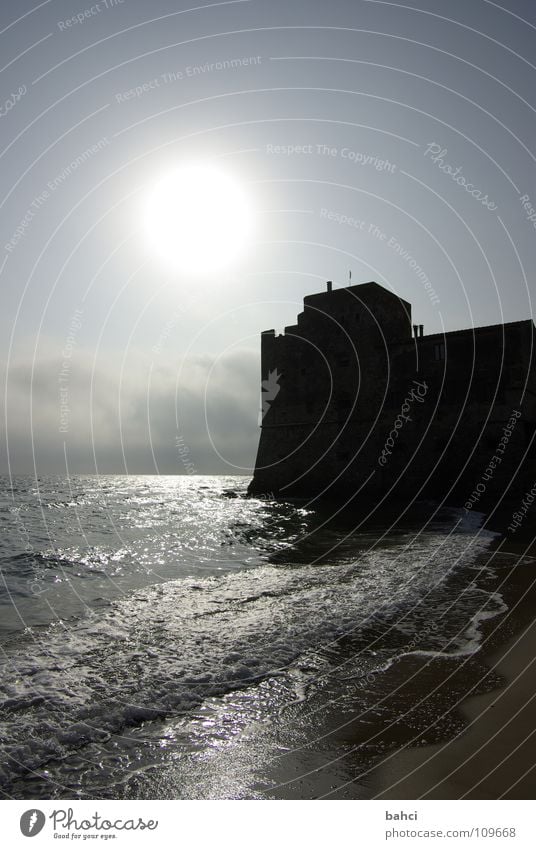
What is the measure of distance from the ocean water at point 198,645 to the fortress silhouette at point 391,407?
12.4 m

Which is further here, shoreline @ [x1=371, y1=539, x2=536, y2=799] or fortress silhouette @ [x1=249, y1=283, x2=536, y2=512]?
fortress silhouette @ [x1=249, y1=283, x2=536, y2=512]

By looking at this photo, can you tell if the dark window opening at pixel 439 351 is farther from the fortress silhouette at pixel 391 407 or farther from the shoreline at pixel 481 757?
the shoreline at pixel 481 757

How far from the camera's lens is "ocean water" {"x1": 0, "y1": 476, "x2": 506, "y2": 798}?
434cm

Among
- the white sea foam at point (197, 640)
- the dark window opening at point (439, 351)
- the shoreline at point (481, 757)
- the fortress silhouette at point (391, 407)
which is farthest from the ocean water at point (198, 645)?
the dark window opening at point (439, 351)

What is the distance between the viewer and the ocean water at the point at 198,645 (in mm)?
4344

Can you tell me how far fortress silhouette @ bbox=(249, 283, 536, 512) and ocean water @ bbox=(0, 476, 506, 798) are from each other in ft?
40.6

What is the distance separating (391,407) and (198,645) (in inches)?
1090

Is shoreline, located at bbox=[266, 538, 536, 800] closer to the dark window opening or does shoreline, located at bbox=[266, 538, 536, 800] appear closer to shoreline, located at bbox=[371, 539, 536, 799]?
shoreline, located at bbox=[371, 539, 536, 799]

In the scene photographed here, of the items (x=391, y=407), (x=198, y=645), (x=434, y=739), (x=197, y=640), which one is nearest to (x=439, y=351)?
(x=391, y=407)

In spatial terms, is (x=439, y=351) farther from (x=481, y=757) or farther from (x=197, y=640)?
(x=481, y=757)

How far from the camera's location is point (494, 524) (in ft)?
71.4

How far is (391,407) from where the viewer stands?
33.3 meters

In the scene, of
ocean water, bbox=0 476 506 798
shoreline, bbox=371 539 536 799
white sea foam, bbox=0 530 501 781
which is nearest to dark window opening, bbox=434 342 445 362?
ocean water, bbox=0 476 506 798

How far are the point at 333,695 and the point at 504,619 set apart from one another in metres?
3.97
